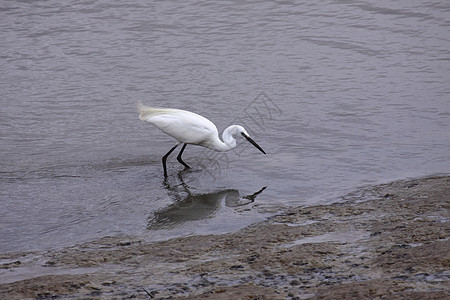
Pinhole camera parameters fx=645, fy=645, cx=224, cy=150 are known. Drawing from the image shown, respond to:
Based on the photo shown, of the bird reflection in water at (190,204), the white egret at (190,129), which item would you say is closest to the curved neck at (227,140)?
the white egret at (190,129)

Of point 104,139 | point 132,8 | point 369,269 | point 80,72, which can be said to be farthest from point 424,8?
point 369,269

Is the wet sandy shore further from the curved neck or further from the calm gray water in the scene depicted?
the curved neck

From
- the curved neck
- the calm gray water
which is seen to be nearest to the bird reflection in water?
the calm gray water

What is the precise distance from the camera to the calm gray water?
6.57 meters

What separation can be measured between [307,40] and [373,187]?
250 inches

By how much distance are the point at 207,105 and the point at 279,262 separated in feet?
18.5

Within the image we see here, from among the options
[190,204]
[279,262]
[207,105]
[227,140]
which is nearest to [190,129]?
[227,140]

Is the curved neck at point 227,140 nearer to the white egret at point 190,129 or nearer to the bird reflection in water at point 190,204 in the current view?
the white egret at point 190,129

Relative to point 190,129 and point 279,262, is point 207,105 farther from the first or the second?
point 279,262

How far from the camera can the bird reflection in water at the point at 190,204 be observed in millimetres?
6113

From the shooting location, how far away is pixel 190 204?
662 centimetres

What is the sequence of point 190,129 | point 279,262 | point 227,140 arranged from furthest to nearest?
point 227,140, point 190,129, point 279,262

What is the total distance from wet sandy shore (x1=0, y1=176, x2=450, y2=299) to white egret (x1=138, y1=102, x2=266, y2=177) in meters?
2.10

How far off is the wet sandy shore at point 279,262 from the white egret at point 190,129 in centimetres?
210
